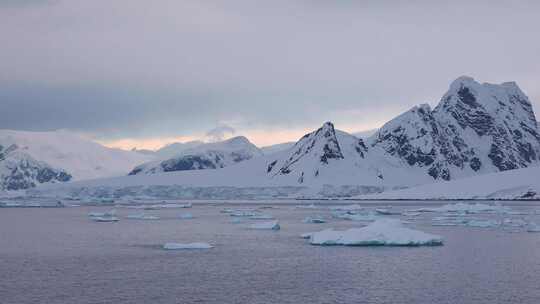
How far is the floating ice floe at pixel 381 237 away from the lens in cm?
4088

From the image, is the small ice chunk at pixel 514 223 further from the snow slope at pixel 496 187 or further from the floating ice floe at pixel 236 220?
the snow slope at pixel 496 187

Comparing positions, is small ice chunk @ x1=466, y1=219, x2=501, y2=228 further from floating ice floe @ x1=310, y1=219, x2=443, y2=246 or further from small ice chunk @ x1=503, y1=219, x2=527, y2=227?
floating ice floe @ x1=310, y1=219, x2=443, y2=246

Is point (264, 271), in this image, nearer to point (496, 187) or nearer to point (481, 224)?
point (481, 224)

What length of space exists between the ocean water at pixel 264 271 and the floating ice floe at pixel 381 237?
558 millimetres

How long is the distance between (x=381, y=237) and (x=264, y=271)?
11777 millimetres

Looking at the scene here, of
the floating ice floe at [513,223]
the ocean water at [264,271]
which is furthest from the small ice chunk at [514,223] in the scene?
the ocean water at [264,271]

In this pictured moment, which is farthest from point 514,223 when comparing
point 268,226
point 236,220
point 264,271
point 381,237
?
point 264,271

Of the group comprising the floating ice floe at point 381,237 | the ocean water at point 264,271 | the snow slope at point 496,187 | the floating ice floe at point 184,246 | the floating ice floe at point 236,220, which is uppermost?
the snow slope at point 496,187

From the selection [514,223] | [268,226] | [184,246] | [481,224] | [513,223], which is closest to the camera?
[184,246]

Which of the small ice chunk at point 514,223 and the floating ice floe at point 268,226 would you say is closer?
the floating ice floe at point 268,226

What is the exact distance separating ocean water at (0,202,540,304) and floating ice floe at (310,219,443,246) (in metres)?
0.56

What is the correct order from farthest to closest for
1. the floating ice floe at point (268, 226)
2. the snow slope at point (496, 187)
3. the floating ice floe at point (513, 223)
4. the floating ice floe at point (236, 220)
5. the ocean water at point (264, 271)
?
1. the snow slope at point (496, 187)
2. the floating ice floe at point (236, 220)
3. the floating ice floe at point (513, 223)
4. the floating ice floe at point (268, 226)
5. the ocean water at point (264, 271)

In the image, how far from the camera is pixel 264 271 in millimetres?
31797

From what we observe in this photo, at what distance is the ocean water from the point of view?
25516mm
